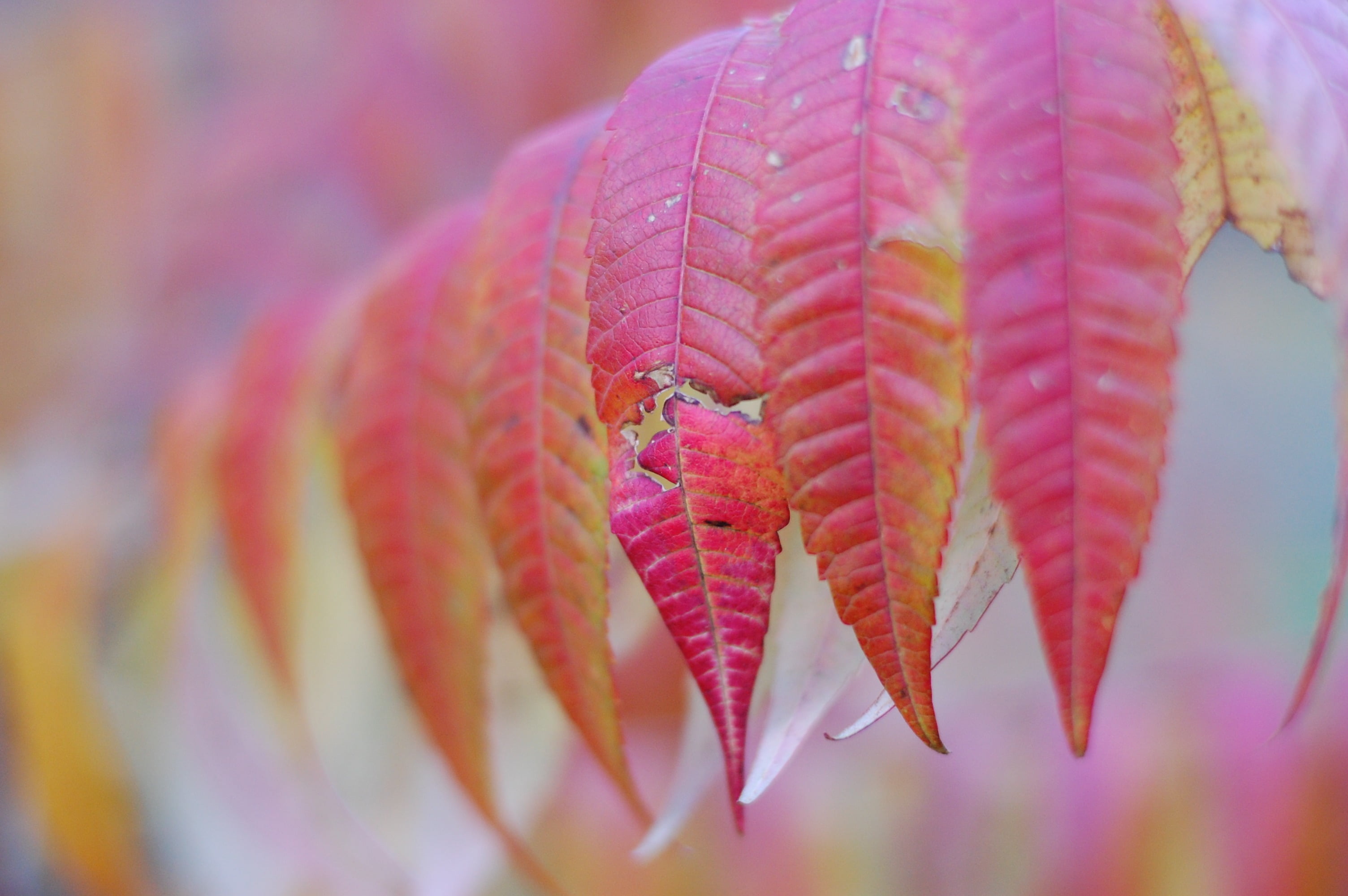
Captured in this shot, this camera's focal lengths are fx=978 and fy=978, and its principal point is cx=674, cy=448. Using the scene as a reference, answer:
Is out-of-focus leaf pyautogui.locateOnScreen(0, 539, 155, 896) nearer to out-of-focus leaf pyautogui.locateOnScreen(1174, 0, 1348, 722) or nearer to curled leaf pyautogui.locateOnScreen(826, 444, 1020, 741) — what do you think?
curled leaf pyautogui.locateOnScreen(826, 444, 1020, 741)

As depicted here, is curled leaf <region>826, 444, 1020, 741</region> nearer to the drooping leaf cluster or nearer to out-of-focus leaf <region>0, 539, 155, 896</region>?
the drooping leaf cluster

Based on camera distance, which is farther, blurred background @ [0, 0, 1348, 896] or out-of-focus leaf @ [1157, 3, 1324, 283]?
blurred background @ [0, 0, 1348, 896]

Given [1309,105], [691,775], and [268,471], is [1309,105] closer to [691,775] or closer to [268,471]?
[691,775]

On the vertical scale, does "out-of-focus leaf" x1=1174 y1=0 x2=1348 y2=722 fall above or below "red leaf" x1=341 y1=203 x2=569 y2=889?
above

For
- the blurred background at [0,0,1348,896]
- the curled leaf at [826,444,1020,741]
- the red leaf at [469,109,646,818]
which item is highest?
the red leaf at [469,109,646,818]

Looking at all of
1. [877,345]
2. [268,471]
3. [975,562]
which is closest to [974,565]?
[975,562]

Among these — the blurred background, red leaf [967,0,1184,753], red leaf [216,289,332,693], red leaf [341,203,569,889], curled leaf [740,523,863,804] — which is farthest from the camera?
the blurred background

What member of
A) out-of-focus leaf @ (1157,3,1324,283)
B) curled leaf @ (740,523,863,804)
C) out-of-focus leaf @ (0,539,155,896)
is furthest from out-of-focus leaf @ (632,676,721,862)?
out-of-focus leaf @ (0,539,155,896)

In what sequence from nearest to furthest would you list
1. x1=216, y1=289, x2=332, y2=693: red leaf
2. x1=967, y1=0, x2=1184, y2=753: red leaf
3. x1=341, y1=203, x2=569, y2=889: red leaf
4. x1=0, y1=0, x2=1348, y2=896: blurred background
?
x1=967, y1=0, x2=1184, y2=753: red leaf < x1=341, y1=203, x2=569, y2=889: red leaf < x1=216, y1=289, x2=332, y2=693: red leaf < x1=0, y1=0, x2=1348, y2=896: blurred background
